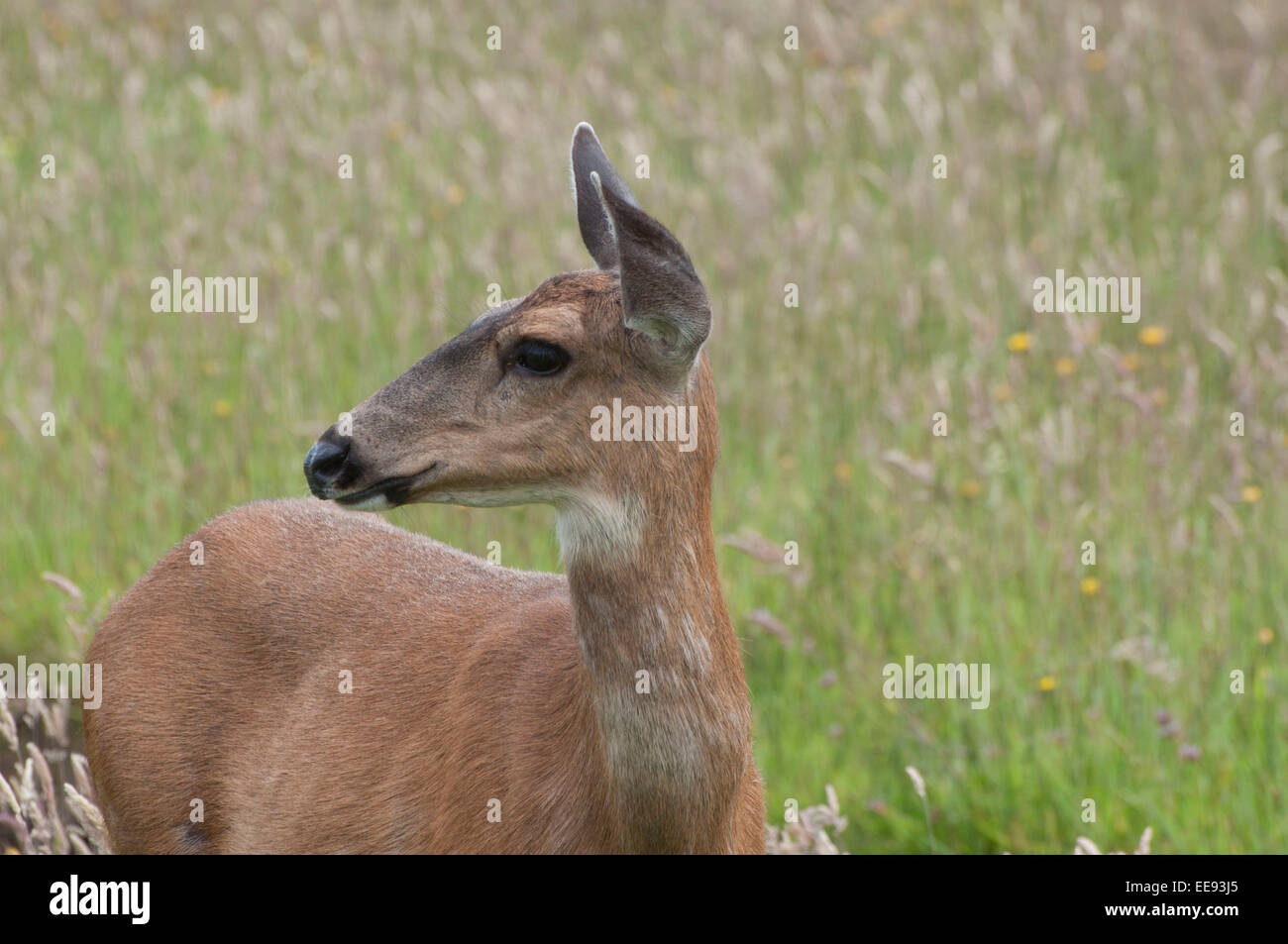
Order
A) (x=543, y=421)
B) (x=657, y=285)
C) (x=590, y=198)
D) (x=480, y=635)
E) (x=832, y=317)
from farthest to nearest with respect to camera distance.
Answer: (x=832, y=317)
(x=480, y=635)
(x=590, y=198)
(x=543, y=421)
(x=657, y=285)

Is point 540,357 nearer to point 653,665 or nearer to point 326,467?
point 326,467

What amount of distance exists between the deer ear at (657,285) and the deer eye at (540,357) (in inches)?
7.7

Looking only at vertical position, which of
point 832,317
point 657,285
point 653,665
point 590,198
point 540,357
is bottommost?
point 653,665

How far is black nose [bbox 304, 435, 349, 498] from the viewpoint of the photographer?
386 centimetres

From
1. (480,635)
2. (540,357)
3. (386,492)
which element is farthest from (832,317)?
(386,492)

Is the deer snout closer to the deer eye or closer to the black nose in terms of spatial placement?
the black nose

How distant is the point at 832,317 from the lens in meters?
8.34

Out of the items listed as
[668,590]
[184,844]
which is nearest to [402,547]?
[184,844]

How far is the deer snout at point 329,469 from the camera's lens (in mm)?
3863

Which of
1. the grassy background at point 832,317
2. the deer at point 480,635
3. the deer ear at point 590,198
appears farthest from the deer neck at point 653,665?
the grassy background at point 832,317

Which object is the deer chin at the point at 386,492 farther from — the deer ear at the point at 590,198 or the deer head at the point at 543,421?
the deer ear at the point at 590,198

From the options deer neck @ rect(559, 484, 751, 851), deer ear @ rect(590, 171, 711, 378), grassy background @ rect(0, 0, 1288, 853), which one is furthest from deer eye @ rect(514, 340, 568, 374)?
grassy background @ rect(0, 0, 1288, 853)

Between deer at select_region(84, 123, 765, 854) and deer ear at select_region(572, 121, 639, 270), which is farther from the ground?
deer ear at select_region(572, 121, 639, 270)

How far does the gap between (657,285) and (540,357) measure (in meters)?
0.34
